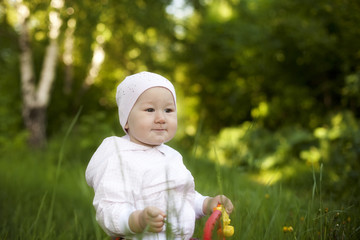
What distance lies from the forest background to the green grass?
0.10 meters

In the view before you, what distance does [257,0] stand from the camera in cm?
943

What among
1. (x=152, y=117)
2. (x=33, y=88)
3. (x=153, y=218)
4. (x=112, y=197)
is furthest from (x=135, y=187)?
(x=33, y=88)

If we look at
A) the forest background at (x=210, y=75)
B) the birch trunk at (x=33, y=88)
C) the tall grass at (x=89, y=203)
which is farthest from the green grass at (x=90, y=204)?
the birch trunk at (x=33, y=88)

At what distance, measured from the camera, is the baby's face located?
1.65m

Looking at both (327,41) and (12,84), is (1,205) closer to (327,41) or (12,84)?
(327,41)

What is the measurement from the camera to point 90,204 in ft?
5.75

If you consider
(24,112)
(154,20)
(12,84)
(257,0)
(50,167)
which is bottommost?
(50,167)

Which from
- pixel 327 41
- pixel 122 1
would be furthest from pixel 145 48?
pixel 327 41

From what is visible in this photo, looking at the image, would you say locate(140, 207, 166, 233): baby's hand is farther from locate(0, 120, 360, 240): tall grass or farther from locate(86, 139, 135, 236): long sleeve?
locate(0, 120, 360, 240): tall grass

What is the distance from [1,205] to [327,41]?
5755 mm

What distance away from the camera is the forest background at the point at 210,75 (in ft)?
17.3

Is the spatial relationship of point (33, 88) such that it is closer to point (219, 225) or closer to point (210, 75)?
point (210, 75)

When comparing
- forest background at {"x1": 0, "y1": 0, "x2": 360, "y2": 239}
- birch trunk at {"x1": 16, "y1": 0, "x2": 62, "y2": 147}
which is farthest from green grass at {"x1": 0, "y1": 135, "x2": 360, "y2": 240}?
birch trunk at {"x1": 16, "y1": 0, "x2": 62, "y2": 147}

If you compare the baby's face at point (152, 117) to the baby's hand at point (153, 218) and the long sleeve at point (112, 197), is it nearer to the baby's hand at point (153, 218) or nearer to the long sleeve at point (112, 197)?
the long sleeve at point (112, 197)
